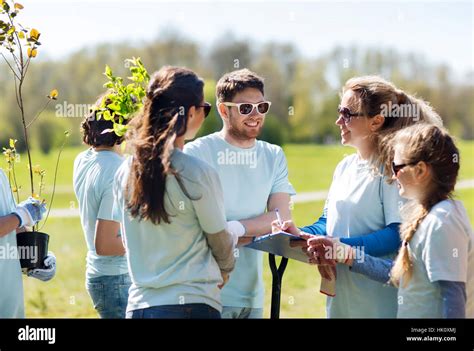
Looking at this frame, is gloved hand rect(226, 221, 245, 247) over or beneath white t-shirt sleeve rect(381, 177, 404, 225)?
beneath

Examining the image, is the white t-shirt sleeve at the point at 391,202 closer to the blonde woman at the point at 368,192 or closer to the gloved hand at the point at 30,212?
the blonde woman at the point at 368,192

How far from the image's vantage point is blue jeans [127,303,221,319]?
377 cm

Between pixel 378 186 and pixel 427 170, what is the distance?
1.07 ft

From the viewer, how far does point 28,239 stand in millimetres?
4531

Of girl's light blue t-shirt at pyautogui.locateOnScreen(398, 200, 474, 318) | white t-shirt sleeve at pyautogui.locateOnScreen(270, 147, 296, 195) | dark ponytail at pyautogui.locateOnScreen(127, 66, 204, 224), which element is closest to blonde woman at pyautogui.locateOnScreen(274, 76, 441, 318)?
girl's light blue t-shirt at pyautogui.locateOnScreen(398, 200, 474, 318)

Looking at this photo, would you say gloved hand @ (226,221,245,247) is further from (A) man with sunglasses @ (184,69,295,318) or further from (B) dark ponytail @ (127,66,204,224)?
(B) dark ponytail @ (127,66,204,224)

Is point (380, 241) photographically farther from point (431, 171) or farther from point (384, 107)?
point (384, 107)

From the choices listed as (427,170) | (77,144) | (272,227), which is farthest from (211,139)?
(77,144)

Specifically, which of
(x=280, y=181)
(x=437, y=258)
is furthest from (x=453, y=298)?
(x=280, y=181)

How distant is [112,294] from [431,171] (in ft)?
5.92

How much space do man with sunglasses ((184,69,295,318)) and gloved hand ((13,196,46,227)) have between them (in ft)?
2.71

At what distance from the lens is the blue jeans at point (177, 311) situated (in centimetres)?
377
